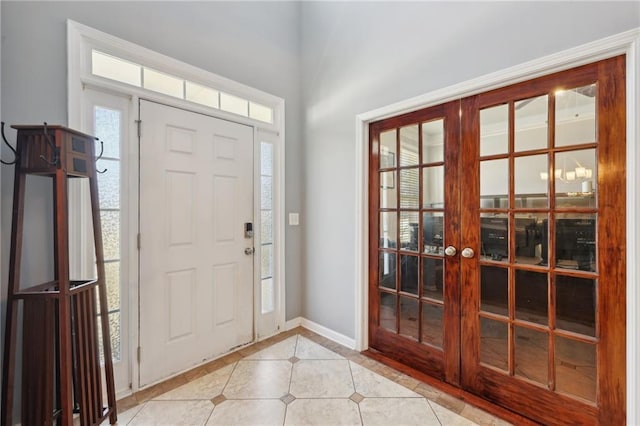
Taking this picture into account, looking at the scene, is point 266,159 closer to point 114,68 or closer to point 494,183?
point 114,68

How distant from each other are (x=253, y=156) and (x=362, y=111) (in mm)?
1066

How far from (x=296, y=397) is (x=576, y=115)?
240 cm

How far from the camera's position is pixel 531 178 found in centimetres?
173

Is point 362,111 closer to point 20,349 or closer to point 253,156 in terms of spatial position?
point 253,156

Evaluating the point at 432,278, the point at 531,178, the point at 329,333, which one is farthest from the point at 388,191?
the point at 329,333

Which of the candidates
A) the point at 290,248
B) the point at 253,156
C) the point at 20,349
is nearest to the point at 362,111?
the point at 253,156

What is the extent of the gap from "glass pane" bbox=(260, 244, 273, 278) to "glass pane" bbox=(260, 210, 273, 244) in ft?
0.23

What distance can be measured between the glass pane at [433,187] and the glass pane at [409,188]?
58mm

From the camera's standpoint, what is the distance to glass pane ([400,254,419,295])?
227 cm

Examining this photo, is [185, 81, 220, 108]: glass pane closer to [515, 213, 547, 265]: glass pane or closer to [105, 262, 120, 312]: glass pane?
[105, 262, 120, 312]: glass pane

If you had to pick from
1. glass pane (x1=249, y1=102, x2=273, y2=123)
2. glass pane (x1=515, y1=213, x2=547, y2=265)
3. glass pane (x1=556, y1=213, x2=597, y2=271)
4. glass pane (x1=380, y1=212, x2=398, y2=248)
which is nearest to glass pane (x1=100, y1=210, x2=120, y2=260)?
glass pane (x1=249, y1=102, x2=273, y2=123)

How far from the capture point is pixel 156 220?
2092 millimetres

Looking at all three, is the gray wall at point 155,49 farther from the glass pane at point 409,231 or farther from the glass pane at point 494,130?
the glass pane at point 494,130

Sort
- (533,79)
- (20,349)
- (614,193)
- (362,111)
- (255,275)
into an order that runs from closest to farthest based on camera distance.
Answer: (614,193) → (20,349) → (533,79) → (362,111) → (255,275)
